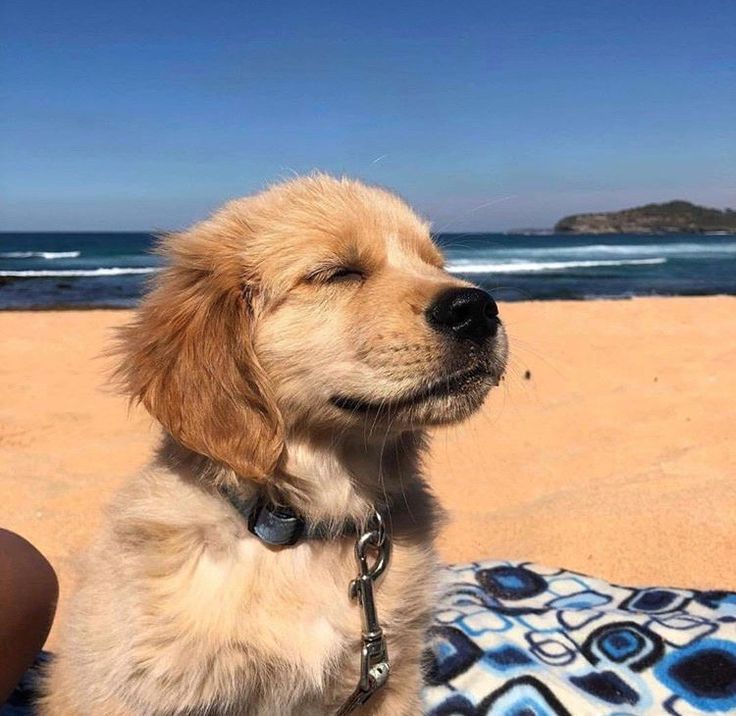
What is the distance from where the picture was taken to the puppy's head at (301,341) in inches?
88.9

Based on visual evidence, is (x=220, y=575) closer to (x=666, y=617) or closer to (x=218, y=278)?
(x=218, y=278)

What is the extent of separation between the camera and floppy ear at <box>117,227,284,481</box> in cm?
226

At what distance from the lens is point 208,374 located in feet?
7.51

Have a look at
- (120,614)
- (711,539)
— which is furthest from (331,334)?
(711,539)

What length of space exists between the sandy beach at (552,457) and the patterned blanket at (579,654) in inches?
27.8

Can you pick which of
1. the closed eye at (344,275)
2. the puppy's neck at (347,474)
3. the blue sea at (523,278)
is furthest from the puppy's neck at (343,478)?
the blue sea at (523,278)

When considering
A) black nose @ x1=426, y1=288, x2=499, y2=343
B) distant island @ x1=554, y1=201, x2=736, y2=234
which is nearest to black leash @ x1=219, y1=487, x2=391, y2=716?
black nose @ x1=426, y1=288, x2=499, y2=343

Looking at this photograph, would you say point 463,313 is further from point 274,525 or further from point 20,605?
point 20,605

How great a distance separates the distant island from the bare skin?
87.6 meters

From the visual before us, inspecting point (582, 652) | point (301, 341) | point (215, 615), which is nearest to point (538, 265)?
point (582, 652)

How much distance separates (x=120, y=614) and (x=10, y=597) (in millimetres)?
606

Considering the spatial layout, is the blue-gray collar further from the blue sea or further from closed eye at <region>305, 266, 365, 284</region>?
the blue sea

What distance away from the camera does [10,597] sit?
2.64 metres

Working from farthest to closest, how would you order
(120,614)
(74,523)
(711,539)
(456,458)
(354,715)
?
1. (456,458)
2. (74,523)
3. (711,539)
4. (354,715)
5. (120,614)
